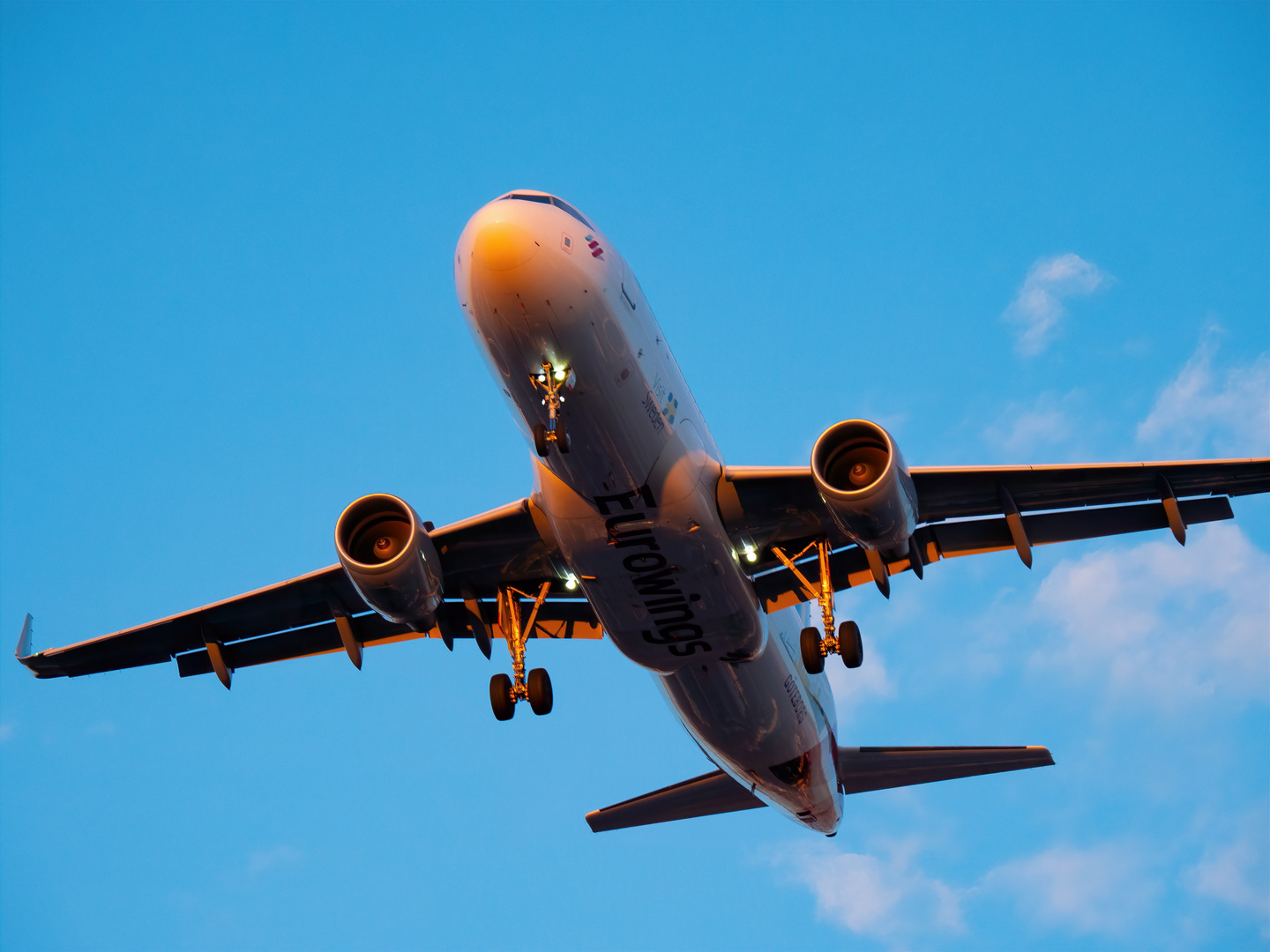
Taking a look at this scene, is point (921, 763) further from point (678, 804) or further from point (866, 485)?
point (866, 485)

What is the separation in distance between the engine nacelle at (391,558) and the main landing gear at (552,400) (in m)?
3.09

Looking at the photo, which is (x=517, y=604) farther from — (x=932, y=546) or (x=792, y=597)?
(x=932, y=546)

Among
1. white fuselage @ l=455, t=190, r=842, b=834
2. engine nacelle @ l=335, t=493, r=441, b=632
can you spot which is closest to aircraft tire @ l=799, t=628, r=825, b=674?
white fuselage @ l=455, t=190, r=842, b=834

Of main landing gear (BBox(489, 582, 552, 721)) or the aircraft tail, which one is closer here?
main landing gear (BBox(489, 582, 552, 721))

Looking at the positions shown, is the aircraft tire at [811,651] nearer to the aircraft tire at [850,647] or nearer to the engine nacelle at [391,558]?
the aircraft tire at [850,647]

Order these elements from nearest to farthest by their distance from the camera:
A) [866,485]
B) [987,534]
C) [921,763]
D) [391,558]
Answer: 1. [866,485]
2. [391,558]
3. [987,534]
4. [921,763]

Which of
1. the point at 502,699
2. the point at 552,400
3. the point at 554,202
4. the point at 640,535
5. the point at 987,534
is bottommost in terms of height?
the point at 502,699

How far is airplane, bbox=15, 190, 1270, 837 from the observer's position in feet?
50.8

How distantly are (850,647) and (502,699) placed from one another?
5.26 meters

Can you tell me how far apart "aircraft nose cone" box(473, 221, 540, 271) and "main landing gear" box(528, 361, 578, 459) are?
133 cm

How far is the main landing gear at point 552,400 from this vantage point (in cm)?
1533

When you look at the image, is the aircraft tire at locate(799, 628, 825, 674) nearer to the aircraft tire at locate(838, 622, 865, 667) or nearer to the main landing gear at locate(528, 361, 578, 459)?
the aircraft tire at locate(838, 622, 865, 667)

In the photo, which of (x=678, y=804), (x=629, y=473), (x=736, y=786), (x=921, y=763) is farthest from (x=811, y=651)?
(x=678, y=804)

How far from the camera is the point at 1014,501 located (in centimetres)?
1884
